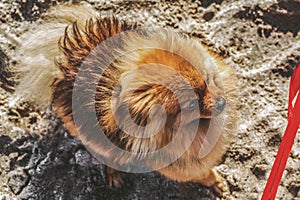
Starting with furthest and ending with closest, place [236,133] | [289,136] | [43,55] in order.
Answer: [236,133] → [43,55] → [289,136]

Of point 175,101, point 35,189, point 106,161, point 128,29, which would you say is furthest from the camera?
point 35,189

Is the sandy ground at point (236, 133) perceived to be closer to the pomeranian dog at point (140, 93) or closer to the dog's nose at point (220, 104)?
the pomeranian dog at point (140, 93)

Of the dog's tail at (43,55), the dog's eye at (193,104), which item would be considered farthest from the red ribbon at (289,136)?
the dog's tail at (43,55)

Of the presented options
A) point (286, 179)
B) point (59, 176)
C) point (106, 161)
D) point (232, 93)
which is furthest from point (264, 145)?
point (59, 176)

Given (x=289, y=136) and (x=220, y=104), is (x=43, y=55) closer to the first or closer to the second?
(x=220, y=104)

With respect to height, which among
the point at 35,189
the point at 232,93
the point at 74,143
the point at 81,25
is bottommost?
the point at 35,189

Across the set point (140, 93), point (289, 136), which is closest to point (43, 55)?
point (140, 93)

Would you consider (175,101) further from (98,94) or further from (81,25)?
(81,25)

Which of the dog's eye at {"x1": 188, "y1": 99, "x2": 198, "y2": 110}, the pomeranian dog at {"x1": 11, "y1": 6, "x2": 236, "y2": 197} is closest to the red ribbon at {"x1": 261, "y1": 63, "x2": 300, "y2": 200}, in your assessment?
the pomeranian dog at {"x1": 11, "y1": 6, "x2": 236, "y2": 197}
